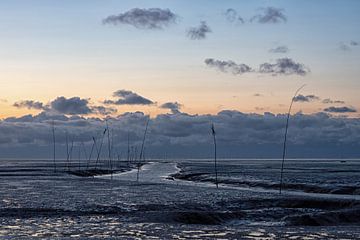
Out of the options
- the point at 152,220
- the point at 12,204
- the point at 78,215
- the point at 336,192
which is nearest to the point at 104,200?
the point at 12,204

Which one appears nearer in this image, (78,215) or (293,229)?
(293,229)

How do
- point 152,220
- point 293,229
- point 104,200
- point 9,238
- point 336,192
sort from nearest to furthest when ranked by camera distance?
point 9,238, point 293,229, point 152,220, point 104,200, point 336,192

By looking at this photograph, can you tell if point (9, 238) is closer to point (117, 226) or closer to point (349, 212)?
point (117, 226)

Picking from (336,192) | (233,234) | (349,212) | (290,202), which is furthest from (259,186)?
(233,234)

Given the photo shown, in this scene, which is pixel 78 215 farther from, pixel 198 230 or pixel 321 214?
pixel 321 214

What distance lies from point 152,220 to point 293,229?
7135mm

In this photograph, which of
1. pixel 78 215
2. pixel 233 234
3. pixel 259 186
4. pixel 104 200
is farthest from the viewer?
pixel 259 186

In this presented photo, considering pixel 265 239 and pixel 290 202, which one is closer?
pixel 265 239

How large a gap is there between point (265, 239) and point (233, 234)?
1.93m

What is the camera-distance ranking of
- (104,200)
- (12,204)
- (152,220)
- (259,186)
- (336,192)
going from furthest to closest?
1. (259,186)
2. (336,192)
3. (104,200)
4. (12,204)
5. (152,220)

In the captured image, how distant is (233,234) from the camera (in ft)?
70.9

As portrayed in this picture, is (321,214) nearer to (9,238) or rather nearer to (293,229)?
(293,229)

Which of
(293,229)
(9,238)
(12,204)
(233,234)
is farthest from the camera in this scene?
(12,204)

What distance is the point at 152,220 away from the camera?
26.5 m
